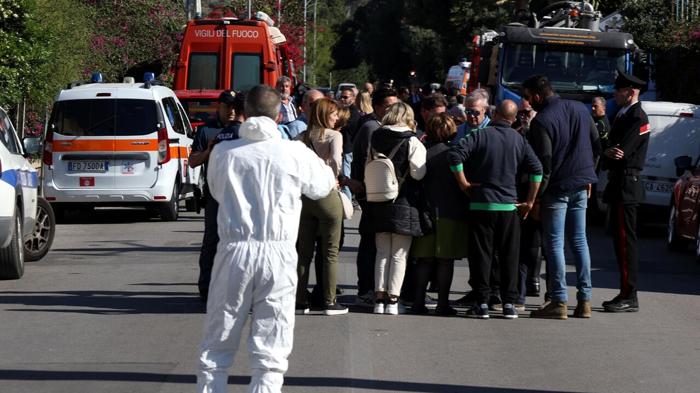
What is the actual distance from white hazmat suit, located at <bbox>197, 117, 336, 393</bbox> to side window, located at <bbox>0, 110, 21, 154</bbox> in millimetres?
7068

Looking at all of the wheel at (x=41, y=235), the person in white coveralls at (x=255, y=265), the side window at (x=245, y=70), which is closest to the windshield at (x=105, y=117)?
the wheel at (x=41, y=235)

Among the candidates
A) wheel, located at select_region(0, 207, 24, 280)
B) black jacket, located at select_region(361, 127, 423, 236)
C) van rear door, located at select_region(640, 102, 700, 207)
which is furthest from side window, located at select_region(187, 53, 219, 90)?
black jacket, located at select_region(361, 127, 423, 236)

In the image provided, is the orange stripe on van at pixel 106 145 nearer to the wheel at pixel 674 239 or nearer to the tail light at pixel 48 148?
the tail light at pixel 48 148

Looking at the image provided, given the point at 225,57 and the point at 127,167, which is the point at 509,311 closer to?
the point at 127,167

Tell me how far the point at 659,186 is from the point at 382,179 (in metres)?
8.60

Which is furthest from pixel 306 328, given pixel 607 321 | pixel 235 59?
pixel 235 59

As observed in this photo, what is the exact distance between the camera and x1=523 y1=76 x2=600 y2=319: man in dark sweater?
35.4 feet

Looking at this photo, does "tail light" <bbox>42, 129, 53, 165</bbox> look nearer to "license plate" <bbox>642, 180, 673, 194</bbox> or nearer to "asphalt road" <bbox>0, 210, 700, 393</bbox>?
"asphalt road" <bbox>0, 210, 700, 393</bbox>

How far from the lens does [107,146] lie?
19.0m

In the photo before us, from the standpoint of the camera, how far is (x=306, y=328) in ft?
33.7

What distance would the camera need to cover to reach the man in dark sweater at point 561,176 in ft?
35.4

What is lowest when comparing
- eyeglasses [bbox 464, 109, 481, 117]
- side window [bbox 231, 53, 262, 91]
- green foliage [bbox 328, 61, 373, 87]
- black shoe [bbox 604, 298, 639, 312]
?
green foliage [bbox 328, 61, 373, 87]

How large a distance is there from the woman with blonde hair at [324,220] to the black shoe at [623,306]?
2.24 metres

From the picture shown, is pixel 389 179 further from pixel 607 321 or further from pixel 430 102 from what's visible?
pixel 607 321
